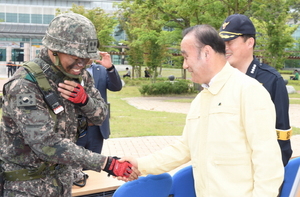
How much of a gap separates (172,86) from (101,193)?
18078mm

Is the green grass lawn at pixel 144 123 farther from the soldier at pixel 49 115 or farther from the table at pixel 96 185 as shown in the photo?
the soldier at pixel 49 115

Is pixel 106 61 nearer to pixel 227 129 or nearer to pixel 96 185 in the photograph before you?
pixel 96 185

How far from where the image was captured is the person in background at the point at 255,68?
269cm

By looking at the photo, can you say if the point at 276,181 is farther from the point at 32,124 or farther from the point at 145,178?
the point at 32,124

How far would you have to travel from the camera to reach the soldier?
6.60 ft

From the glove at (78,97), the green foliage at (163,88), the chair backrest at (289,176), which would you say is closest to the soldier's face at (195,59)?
the glove at (78,97)

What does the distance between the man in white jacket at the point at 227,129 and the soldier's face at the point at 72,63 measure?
642mm

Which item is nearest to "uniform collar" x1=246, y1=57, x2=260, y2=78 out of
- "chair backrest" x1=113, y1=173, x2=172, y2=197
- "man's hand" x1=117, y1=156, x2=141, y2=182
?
"chair backrest" x1=113, y1=173, x2=172, y2=197

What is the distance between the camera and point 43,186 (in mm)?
2170

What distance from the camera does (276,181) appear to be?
6.18ft

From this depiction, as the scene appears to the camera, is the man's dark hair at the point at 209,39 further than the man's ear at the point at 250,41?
No

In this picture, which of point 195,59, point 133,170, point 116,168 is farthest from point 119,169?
point 195,59

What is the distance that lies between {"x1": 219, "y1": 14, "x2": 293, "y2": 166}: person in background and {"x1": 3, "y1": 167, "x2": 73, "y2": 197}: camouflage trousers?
61.7 inches

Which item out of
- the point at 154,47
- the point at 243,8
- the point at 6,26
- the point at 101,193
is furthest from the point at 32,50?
the point at 101,193
